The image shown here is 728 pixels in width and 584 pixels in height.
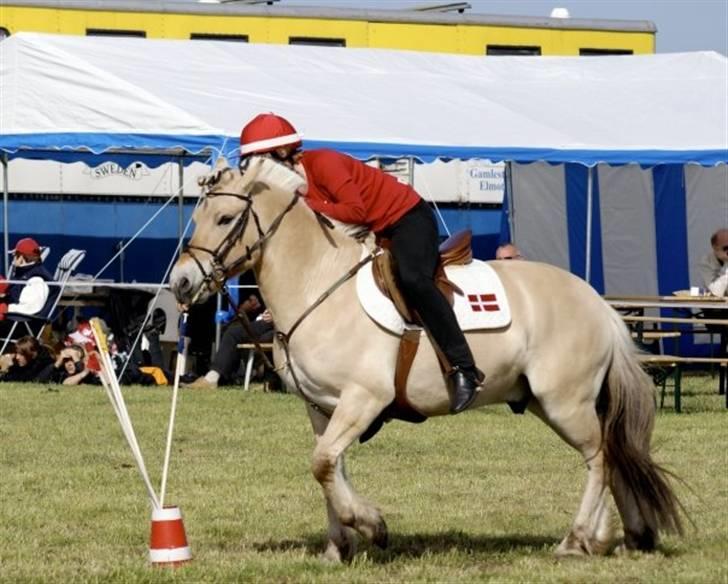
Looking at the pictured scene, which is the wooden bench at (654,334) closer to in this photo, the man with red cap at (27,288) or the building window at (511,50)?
the man with red cap at (27,288)

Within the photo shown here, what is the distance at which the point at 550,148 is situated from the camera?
18.8m

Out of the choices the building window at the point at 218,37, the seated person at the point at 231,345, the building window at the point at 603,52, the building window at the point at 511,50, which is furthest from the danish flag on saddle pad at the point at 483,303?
the building window at the point at 603,52

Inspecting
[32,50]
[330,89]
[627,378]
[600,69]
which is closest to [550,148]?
[330,89]

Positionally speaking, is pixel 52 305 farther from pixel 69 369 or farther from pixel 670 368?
pixel 670 368

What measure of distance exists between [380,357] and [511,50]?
738 inches

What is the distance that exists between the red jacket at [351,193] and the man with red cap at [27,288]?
1124 centimetres

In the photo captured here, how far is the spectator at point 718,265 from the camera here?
696 inches

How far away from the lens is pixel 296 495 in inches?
419

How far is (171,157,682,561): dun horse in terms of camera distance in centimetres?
785

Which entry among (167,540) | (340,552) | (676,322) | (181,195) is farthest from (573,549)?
(181,195)

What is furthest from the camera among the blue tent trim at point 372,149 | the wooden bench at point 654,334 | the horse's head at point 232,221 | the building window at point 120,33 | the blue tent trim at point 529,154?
the building window at point 120,33

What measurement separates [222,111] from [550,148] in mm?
3756

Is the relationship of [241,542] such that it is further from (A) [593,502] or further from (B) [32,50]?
(B) [32,50]

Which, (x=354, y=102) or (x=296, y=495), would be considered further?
(x=354, y=102)
